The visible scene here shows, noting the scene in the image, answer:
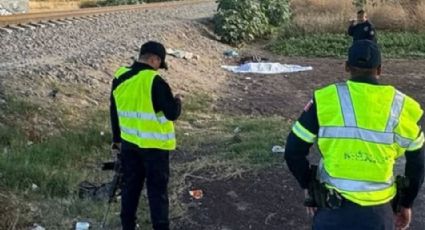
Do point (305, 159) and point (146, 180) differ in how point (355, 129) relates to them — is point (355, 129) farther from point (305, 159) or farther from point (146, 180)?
point (146, 180)

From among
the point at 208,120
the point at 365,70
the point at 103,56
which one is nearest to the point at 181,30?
the point at 103,56

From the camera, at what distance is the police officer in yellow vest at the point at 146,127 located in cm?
605

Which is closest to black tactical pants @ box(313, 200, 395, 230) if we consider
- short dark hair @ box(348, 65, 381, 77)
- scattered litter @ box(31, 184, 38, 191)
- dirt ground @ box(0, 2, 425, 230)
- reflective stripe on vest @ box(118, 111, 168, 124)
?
short dark hair @ box(348, 65, 381, 77)

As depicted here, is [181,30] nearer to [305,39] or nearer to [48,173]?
[305,39]

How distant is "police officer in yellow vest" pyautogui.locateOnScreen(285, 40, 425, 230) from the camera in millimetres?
4098

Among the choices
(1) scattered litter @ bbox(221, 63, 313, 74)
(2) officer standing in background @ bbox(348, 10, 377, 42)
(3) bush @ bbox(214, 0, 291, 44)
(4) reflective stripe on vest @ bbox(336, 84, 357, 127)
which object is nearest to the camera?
(4) reflective stripe on vest @ bbox(336, 84, 357, 127)

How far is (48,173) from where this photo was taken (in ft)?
26.1

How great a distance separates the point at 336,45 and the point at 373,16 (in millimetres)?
3253

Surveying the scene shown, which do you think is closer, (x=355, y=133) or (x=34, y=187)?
(x=355, y=133)

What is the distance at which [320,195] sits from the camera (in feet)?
13.9

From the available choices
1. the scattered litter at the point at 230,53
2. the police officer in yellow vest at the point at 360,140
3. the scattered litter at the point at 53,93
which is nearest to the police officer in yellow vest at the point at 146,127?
the police officer in yellow vest at the point at 360,140

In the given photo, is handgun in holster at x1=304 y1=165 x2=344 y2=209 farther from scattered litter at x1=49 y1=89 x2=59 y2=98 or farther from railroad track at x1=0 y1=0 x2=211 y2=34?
railroad track at x1=0 y1=0 x2=211 y2=34

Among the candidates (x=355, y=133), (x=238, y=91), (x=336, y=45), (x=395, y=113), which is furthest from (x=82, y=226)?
(x=336, y=45)

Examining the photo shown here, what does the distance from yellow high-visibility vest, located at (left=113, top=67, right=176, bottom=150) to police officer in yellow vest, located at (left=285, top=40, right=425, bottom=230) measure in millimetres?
2054
